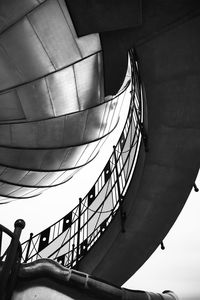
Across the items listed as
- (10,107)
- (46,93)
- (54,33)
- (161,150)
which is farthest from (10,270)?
(54,33)

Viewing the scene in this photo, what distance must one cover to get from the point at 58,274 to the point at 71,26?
16.1 ft

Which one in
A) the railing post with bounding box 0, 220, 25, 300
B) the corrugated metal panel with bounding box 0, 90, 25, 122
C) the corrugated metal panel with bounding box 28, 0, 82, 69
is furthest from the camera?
the corrugated metal panel with bounding box 0, 90, 25, 122

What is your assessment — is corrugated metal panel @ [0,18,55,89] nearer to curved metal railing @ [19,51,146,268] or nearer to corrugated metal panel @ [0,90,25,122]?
corrugated metal panel @ [0,90,25,122]

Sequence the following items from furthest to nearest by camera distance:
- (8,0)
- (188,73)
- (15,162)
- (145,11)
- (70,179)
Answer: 1. (70,179)
2. (15,162)
3. (8,0)
4. (188,73)
5. (145,11)

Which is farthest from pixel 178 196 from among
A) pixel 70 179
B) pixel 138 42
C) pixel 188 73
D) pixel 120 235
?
pixel 70 179

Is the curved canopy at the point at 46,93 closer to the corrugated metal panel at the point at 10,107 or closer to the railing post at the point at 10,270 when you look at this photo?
the corrugated metal panel at the point at 10,107

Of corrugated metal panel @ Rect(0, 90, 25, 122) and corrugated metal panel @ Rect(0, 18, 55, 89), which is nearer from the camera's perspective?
corrugated metal panel @ Rect(0, 18, 55, 89)

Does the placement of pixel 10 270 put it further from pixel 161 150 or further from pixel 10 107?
Answer: pixel 10 107

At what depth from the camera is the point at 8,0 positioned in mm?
5113

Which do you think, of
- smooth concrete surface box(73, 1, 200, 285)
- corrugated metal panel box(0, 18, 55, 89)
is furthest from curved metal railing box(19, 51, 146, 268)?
corrugated metal panel box(0, 18, 55, 89)

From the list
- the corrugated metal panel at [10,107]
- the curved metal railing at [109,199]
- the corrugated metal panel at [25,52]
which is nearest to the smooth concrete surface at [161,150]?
the curved metal railing at [109,199]

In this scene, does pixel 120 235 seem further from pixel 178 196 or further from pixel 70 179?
pixel 70 179

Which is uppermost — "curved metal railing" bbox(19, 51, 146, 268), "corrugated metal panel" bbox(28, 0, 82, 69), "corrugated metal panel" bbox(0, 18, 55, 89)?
"corrugated metal panel" bbox(28, 0, 82, 69)

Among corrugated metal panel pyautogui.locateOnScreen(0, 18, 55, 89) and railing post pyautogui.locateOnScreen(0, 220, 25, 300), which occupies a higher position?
corrugated metal panel pyautogui.locateOnScreen(0, 18, 55, 89)
